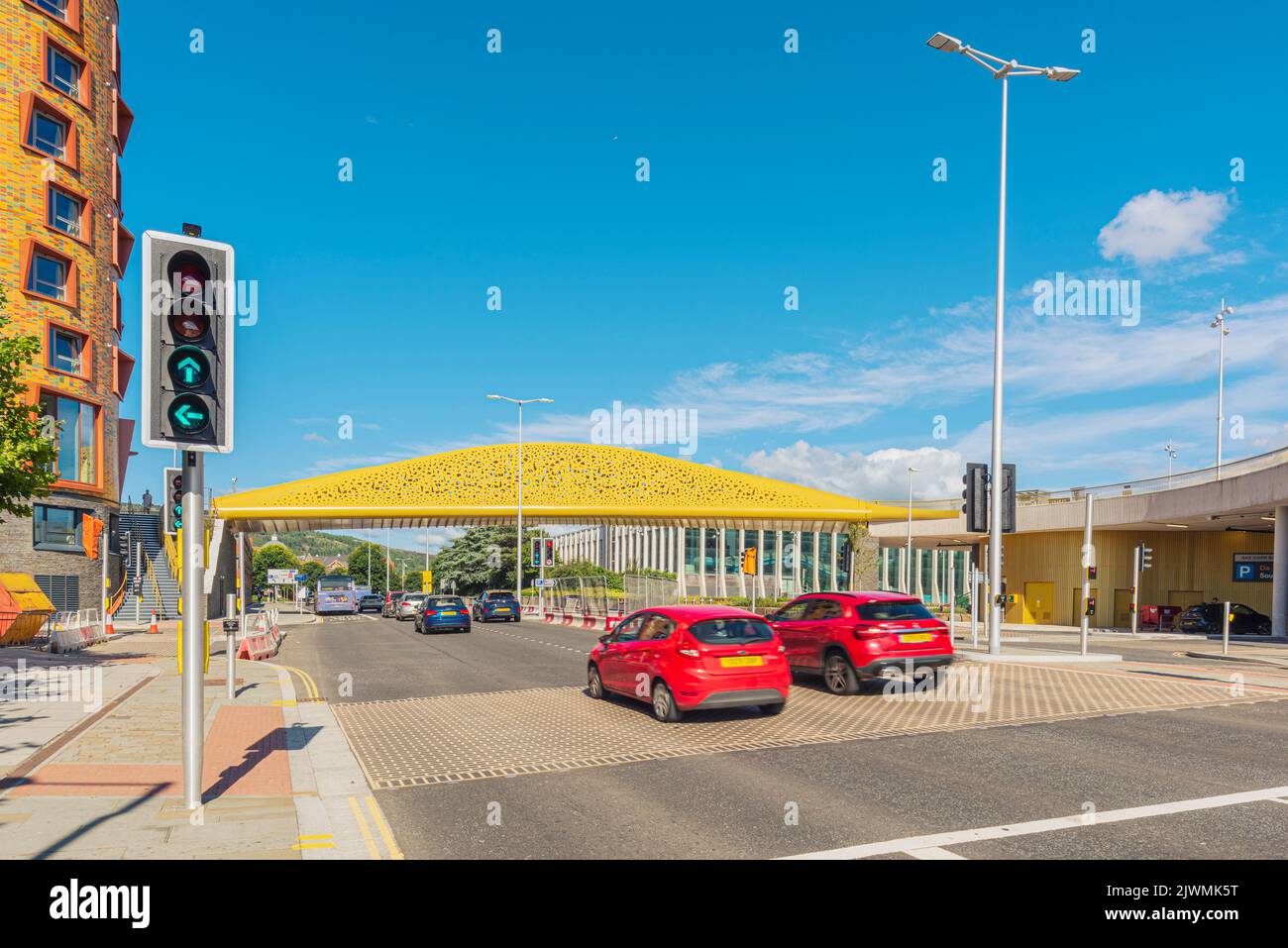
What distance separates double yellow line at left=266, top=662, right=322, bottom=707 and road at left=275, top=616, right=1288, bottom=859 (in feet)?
1.15

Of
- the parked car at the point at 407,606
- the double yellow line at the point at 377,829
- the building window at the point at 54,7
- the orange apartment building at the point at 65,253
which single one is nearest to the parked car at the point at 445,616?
the orange apartment building at the point at 65,253

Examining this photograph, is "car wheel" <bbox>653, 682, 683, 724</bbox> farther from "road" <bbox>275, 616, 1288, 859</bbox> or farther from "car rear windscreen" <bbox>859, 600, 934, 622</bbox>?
"car rear windscreen" <bbox>859, 600, 934, 622</bbox>

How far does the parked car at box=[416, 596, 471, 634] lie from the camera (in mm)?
32625

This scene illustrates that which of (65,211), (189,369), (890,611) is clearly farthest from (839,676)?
(65,211)

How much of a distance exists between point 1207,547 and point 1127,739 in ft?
135

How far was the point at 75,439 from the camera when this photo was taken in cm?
3606

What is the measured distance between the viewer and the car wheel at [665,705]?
39.4 feet

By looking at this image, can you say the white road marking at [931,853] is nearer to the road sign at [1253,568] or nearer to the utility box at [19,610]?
the utility box at [19,610]

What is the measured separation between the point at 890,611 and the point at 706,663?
13.6 feet

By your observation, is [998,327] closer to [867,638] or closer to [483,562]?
[867,638]

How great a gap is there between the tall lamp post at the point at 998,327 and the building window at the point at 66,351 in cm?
3356

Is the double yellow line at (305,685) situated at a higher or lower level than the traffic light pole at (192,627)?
lower

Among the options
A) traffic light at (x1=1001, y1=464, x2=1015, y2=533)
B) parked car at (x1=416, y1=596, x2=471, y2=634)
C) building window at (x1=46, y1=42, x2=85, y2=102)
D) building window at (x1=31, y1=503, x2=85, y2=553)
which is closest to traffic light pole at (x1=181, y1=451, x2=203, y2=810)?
traffic light at (x1=1001, y1=464, x2=1015, y2=533)
